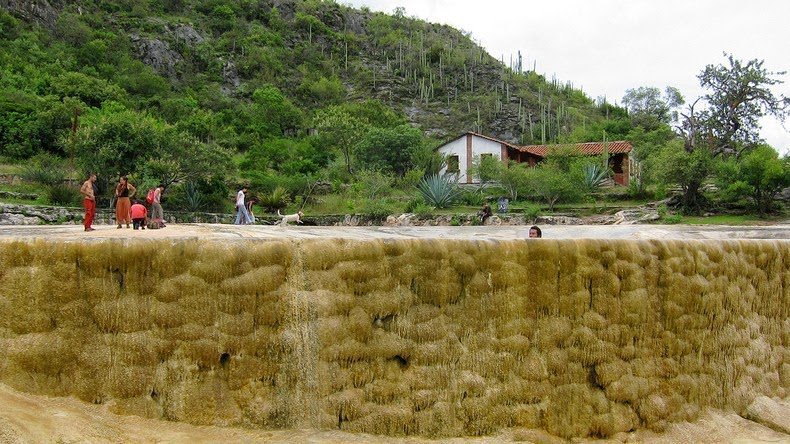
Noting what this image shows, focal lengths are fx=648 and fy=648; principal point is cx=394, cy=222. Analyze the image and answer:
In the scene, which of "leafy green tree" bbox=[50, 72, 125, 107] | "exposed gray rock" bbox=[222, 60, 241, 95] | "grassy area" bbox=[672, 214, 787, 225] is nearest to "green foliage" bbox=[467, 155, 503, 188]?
"grassy area" bbox=[672, 214, 787, 225]

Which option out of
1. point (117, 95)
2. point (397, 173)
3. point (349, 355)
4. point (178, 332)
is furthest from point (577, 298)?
point (117, 95)

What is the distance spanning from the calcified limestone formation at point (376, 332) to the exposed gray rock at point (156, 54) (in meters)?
57.1

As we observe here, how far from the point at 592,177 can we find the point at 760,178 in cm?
667

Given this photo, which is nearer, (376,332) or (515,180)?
(376,332)

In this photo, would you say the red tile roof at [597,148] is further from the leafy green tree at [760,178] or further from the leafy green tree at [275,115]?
the leafy green tree at [275,115]

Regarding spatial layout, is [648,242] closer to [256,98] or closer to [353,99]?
[256,98]

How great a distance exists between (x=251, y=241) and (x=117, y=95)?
127 feet

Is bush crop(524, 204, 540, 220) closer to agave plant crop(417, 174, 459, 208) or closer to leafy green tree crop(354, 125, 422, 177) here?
agave plant crop(417, 174, 459, 208)

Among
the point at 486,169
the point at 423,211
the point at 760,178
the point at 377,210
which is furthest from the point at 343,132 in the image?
the point at 760,178

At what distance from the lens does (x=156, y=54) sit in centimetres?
5844

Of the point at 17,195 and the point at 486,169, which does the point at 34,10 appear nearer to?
the point at 17,195

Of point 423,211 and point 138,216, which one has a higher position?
point 138,216

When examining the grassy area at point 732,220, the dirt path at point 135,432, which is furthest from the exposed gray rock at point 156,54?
the dirt path at point 135,432

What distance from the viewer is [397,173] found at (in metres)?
33.9
